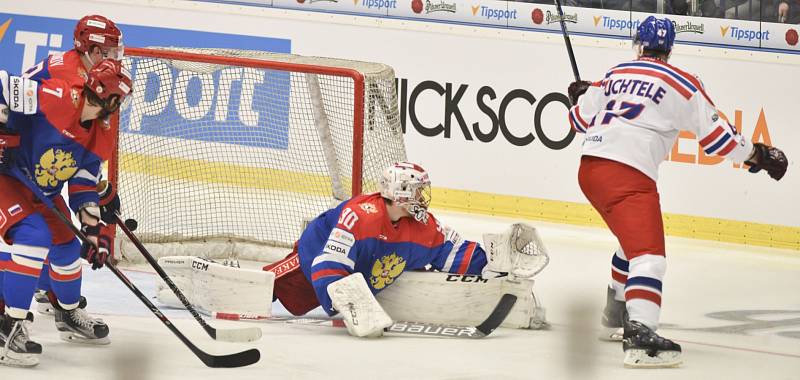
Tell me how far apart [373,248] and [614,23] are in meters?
3.31

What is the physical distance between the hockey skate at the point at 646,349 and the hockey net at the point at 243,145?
6.03 ft

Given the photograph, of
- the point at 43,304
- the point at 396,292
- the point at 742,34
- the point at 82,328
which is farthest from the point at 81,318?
the point at 742,34

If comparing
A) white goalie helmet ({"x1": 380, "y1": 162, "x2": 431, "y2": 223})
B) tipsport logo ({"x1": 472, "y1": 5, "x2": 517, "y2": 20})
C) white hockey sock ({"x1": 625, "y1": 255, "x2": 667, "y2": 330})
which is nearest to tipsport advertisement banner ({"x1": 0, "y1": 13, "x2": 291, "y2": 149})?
tipsport logo ({"x1": 472, "y1": 5, "x2": 517, "y2": 20})

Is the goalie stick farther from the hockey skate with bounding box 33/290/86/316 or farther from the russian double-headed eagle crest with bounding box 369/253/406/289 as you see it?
the hockey skate with bounding box 33/290/86/316

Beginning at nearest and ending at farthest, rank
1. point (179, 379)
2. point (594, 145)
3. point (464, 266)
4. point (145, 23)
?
point (179, 379)
point (594, 145)
point (464, 266)
point (145, 23)

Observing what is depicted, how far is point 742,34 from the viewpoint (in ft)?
25.8

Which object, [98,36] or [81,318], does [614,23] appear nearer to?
[98,36]

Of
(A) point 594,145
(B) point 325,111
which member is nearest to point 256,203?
(B) point 325,111

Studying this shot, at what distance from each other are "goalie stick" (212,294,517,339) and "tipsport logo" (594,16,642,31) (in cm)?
305

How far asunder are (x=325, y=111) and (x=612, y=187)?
7.52ft

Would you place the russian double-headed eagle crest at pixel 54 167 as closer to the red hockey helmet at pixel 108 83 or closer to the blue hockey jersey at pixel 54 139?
the blue hockey jersey at pixel 54 139

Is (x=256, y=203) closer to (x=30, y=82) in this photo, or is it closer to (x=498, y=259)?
(x=498, y=259)

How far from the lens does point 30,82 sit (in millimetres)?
4496

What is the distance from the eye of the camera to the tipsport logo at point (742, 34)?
7.82 m
